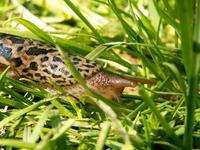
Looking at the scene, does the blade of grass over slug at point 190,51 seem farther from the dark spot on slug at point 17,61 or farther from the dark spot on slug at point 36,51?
the dark spot on slug at point 17,61

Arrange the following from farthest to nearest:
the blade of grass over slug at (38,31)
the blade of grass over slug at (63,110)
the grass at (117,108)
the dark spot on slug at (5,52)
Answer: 1. the dark spot on slug at (5,52)
2. the blade of grass over slug at (38,31)
3. the blade of grass over slug at (63,110)
4. the grass at (117,108)

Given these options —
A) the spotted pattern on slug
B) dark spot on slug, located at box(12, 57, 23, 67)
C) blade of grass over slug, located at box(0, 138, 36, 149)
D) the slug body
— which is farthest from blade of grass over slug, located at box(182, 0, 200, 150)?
dark spot on slug, located at box(12, 57, 23, 67)

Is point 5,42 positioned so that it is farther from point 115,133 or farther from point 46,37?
point 115,133

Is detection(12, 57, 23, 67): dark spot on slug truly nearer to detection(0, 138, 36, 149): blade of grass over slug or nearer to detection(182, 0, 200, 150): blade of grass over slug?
detection(0, 138, 36, 149): blade of grass over slug

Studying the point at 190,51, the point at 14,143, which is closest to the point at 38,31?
the point at 14,143

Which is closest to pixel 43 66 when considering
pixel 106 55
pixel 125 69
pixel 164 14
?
pixel 106 55

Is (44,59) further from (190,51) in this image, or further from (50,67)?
(190,51)

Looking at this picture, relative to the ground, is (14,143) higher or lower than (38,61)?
lower

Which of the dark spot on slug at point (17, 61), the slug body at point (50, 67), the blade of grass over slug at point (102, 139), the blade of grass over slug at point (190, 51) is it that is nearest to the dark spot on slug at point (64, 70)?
the slug body at point (50, 67)
